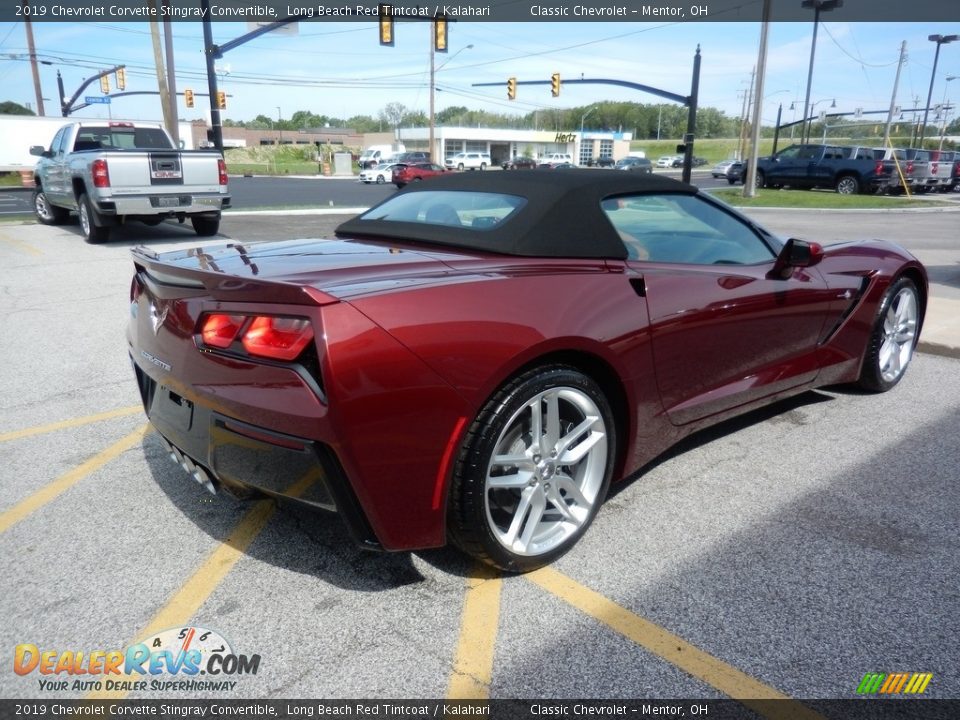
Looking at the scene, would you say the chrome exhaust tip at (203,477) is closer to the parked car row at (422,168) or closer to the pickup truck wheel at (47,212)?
the pickup truck wheel at (47,212)

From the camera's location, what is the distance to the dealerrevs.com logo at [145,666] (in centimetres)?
205

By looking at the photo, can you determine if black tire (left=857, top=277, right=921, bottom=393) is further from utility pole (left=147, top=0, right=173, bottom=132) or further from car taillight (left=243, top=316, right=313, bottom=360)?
utility pole (left=147, top=0, right=173, bottom=132)

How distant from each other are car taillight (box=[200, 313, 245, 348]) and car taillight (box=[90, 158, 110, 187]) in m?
9.70

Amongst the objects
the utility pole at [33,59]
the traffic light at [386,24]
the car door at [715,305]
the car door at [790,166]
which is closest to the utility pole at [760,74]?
the car door at [790,166]

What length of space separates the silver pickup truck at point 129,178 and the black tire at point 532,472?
10.1m

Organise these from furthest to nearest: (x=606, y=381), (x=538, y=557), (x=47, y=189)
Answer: (x=47, y=189), (x=606, y=381), (x=538, y=557)

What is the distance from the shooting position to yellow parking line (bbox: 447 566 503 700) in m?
2.03

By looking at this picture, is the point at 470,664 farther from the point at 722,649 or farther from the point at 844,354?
the point at 844,354

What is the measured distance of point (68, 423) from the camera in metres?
4.02

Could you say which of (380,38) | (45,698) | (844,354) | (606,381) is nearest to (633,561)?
(606,381)

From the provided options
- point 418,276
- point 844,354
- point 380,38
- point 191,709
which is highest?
point 380,38

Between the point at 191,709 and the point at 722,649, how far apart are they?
5.20 feet

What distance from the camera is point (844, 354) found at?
13.4 feet

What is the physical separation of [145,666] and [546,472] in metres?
1.42
